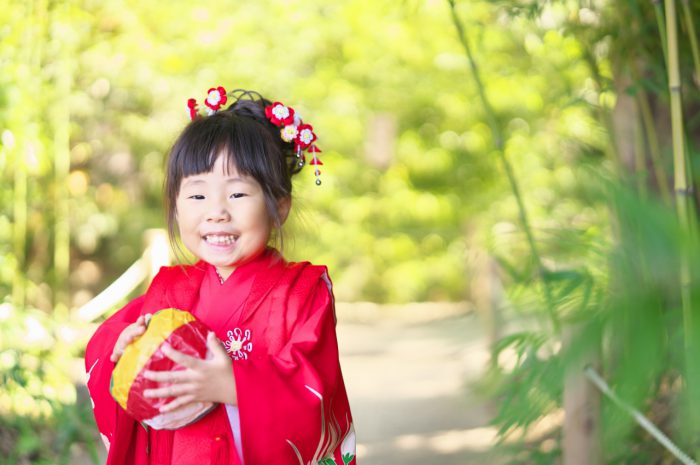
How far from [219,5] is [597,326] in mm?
6265

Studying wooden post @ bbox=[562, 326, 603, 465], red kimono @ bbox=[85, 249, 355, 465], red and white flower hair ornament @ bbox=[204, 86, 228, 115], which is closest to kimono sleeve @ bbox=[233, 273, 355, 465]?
red kimono @ bbox=[85, 249, 355, 465]

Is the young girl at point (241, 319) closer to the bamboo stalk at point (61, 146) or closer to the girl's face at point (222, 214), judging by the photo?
the girl's face at point (222, 214)

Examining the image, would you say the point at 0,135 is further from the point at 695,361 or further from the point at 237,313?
the point at 695,361

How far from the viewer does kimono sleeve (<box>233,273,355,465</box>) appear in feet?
5.03

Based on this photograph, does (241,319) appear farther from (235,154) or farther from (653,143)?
(653,143)

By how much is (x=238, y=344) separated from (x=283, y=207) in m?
0.30

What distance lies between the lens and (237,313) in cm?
172

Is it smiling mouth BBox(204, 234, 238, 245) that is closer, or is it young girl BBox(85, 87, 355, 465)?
young girl BBox(85, 87, 355, 465)

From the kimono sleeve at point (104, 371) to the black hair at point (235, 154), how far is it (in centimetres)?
26

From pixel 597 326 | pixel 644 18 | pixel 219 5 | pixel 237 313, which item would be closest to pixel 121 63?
pixel 219 5

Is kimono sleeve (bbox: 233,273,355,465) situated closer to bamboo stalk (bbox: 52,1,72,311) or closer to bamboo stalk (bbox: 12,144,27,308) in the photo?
bamboo stalk (bbox: 12,144,27,308)

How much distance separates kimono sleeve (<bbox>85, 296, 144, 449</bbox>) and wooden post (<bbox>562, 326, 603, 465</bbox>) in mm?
1320

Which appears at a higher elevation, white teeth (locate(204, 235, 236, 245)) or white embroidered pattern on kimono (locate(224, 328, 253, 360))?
white teeth (locate(204, 235, 236, 245))

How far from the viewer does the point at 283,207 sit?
1788 mm
